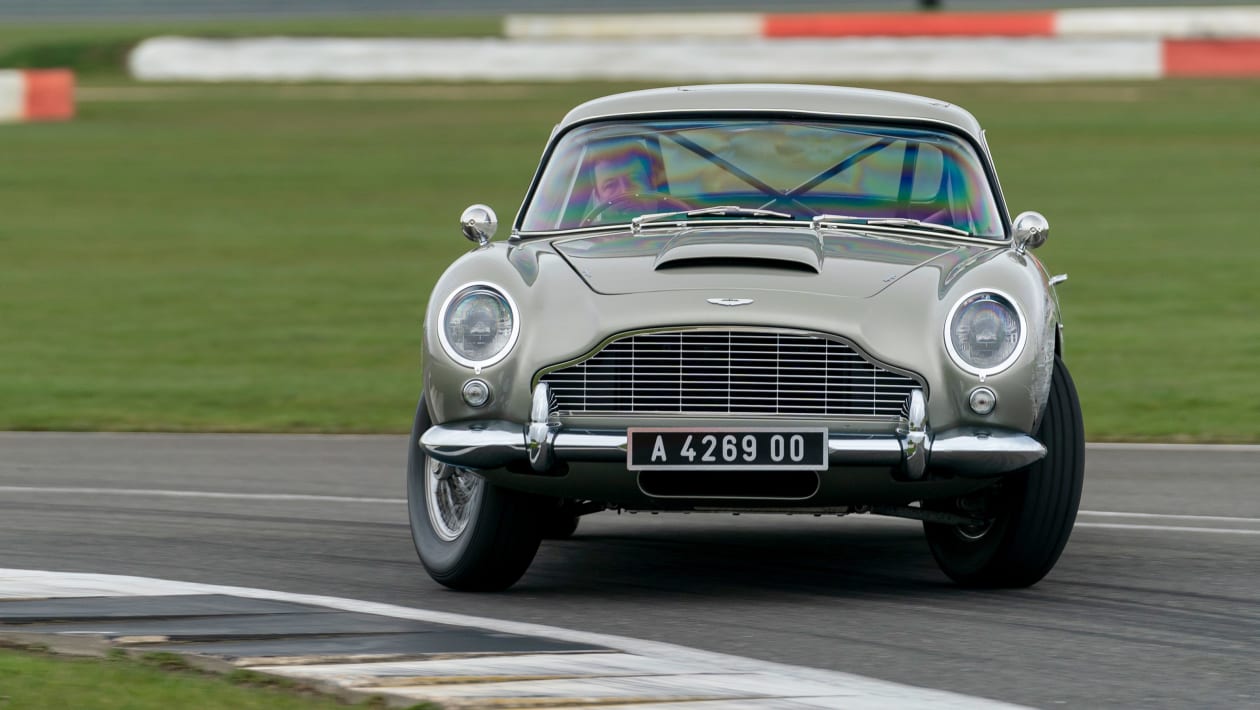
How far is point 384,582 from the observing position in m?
6.34

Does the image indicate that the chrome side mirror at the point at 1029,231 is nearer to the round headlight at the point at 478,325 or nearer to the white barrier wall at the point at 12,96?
the round headlight at the point at 478,325

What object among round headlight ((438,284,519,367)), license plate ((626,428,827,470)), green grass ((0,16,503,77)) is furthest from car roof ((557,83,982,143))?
green grass ((0,16,503,77))

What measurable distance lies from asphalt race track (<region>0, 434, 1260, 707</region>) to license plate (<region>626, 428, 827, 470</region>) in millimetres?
→ 420

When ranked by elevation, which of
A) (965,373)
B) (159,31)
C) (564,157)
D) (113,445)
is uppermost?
(159,31)

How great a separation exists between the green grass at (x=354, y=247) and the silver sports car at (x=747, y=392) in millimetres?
4362

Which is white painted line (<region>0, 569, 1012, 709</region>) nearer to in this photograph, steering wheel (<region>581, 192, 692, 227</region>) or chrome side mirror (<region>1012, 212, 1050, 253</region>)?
steering wheel (<region>581, 192, 692, 227</region>)

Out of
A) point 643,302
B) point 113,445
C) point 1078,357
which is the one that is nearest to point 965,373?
point 643,302

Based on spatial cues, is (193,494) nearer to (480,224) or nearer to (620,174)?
(480,224)

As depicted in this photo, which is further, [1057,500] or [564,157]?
[564,157]

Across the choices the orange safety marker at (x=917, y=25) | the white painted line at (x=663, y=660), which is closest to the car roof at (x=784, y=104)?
the white painted line at (x=663, y=660)

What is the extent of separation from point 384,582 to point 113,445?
3.99 m

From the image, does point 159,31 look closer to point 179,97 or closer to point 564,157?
point 179,97

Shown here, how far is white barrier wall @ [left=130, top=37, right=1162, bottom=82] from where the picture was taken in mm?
34094

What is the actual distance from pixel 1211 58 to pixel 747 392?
31884 mm
